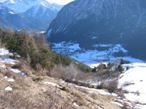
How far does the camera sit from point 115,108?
21.9m

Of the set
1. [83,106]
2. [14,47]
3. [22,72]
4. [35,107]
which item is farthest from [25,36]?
[35,107]

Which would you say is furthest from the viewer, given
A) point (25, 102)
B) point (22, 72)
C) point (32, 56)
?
point (32, 56)

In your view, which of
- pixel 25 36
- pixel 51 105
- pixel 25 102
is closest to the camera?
pixel 25 102

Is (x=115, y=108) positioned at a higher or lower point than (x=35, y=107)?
lower

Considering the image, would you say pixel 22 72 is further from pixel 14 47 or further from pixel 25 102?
pixel 14 47

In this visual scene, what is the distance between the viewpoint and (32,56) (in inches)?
2212

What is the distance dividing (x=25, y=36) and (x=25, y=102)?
62560mm

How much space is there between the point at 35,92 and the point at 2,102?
9370mm

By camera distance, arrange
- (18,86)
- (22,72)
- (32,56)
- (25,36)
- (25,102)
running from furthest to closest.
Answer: (25,36)
(32,56)
(22,72)
(18,86)
(25,102)

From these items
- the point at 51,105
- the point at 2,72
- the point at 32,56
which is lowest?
the point at 32,56

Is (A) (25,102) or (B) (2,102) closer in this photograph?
(B) (2,102)

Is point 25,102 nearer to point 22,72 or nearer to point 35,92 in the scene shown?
point 35,92

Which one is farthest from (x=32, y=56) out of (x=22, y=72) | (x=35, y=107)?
(x=35, y=107)

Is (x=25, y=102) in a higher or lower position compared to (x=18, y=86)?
higher
